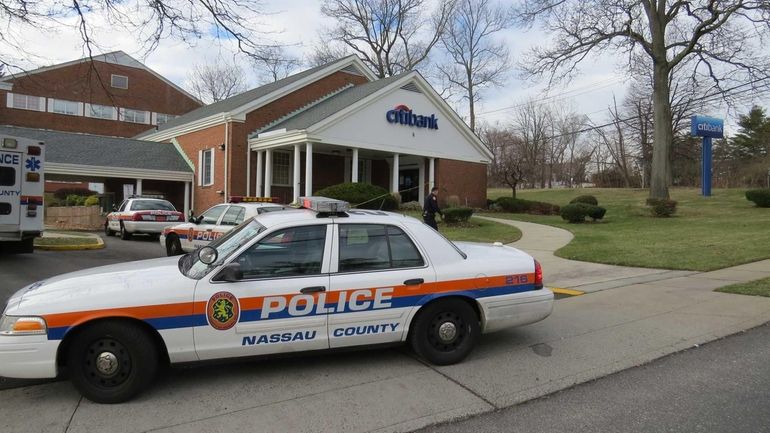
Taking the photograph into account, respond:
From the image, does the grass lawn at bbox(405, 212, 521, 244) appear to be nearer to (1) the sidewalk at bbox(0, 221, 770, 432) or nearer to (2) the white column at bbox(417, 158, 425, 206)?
(2) the white column at bbox(417, 158, 425, 206)

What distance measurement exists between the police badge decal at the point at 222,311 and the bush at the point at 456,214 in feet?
46.2

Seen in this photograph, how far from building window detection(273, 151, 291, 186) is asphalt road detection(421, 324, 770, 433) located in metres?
21.8

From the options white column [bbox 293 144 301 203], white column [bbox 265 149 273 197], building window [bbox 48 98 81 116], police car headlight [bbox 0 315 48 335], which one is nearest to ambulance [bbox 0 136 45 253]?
police car headlight [bbox 0 315 48 335]

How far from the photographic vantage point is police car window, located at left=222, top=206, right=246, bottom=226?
431 inches

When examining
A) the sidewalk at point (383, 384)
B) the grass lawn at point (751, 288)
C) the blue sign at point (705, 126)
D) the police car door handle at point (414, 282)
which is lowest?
the sidewalk at point (383, 384)

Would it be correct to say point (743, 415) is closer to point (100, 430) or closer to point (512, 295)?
point (512, 295)

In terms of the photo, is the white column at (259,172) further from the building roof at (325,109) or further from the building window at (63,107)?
the building window at (63,107)

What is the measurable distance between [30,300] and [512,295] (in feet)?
13.3

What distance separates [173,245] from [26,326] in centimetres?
887

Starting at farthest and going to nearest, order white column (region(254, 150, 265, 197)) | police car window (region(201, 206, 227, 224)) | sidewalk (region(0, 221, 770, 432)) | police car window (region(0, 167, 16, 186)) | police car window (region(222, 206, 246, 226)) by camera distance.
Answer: white column (region(254, 150, 265, 197))
police car window (region(201, 206, 227, 224))
police car window (region(222, 206, 246, 226))
police car window (region(0, 167, 16, 186))
sidewalk (region(0, 221, 770, 432))

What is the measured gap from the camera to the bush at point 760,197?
24612 millimetres

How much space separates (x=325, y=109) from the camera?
2348cm

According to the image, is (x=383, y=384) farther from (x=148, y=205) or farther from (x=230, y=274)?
(x=148, y=205)

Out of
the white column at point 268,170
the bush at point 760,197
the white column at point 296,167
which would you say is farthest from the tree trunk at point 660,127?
the white column at point 268,170
